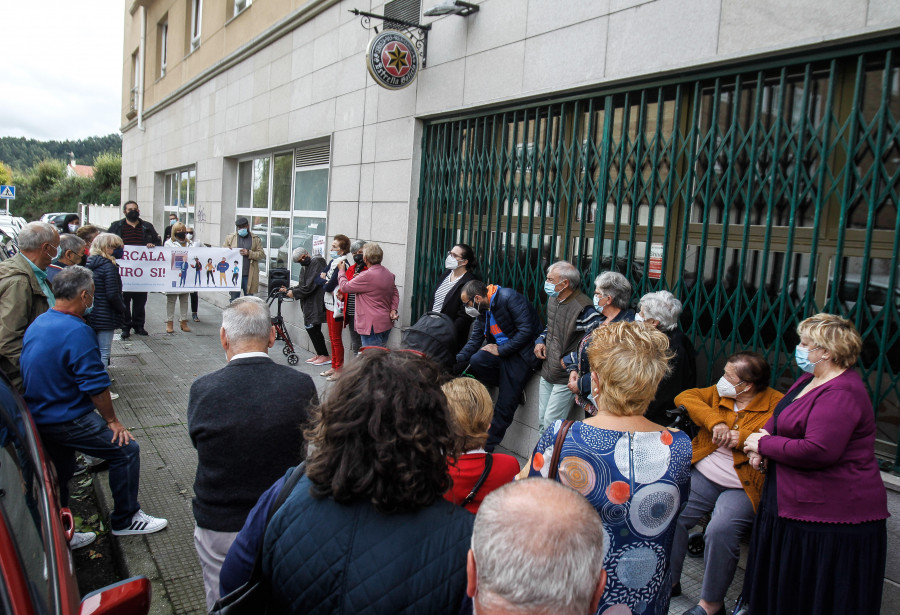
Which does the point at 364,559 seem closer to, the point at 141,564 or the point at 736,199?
the point at 141,564

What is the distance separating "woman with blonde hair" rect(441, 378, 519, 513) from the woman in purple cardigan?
1445 millimetres

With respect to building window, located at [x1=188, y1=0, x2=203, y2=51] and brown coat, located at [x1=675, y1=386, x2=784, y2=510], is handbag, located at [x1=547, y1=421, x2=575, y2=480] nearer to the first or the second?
brown coat, located at [x1=675, y1=386, x2=784, y2=510]

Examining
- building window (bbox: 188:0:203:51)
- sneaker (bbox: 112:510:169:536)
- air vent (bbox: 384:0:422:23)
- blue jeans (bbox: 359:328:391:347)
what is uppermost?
building window (bbox: 188:0:203:51)

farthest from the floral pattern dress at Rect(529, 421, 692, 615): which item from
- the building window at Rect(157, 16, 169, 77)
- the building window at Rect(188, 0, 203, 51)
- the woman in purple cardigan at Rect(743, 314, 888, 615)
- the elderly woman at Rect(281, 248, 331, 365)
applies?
the building window at Rect(157, 16, 169, 77)

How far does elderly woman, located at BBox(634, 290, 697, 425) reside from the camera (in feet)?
13.1

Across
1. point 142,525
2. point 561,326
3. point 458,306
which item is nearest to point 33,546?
point 142,525

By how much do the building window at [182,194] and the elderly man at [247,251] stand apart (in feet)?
17.2

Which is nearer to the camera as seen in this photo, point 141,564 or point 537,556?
point 537,556

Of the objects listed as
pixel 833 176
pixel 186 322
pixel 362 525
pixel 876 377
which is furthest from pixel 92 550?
pixel 186 322

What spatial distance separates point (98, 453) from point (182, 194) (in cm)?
1532

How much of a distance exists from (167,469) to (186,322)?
6.29m

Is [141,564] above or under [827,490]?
under

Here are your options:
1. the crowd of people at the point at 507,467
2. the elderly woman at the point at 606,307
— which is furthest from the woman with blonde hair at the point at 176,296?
the elderly woman at the point at 606,307

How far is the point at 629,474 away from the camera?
2.25m
